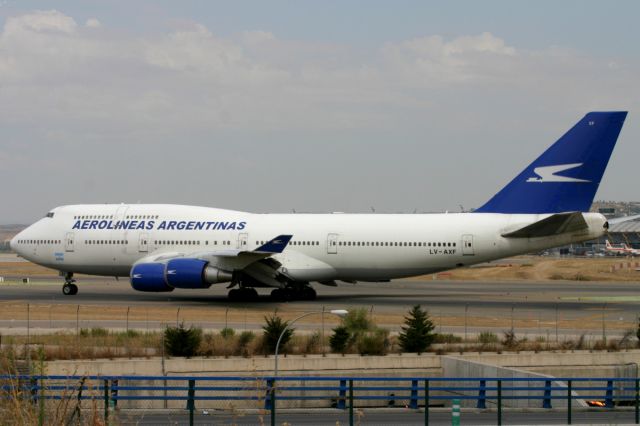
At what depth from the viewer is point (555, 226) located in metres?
43.6

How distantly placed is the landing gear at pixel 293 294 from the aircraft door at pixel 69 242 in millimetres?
10782

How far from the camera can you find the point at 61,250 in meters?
51.8

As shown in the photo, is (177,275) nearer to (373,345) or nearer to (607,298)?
(373,345)

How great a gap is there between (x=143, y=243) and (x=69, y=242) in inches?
173

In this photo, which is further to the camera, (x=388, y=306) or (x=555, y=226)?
(x=388, y=306)

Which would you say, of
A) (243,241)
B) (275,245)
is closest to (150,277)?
(243,241)

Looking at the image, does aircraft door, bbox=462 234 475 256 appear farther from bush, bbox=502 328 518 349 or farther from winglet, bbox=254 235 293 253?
bush, bbox=502 328 518 349

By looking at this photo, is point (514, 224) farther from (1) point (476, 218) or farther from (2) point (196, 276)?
(2) point (196, 276)

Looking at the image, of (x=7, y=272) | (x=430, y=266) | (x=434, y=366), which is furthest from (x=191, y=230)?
(x=7, y=272)

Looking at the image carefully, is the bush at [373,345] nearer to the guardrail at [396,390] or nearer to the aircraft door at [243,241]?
the guardrail at [396,390]

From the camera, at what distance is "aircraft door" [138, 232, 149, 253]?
49.8m

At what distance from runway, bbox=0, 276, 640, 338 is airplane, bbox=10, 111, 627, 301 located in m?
1.60

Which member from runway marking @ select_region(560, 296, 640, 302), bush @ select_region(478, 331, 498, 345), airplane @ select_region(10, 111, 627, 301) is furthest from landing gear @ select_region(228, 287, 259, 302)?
runway marking @ select_region(560, 296, 640, 302)

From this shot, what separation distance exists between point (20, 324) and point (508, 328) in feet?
62.5
